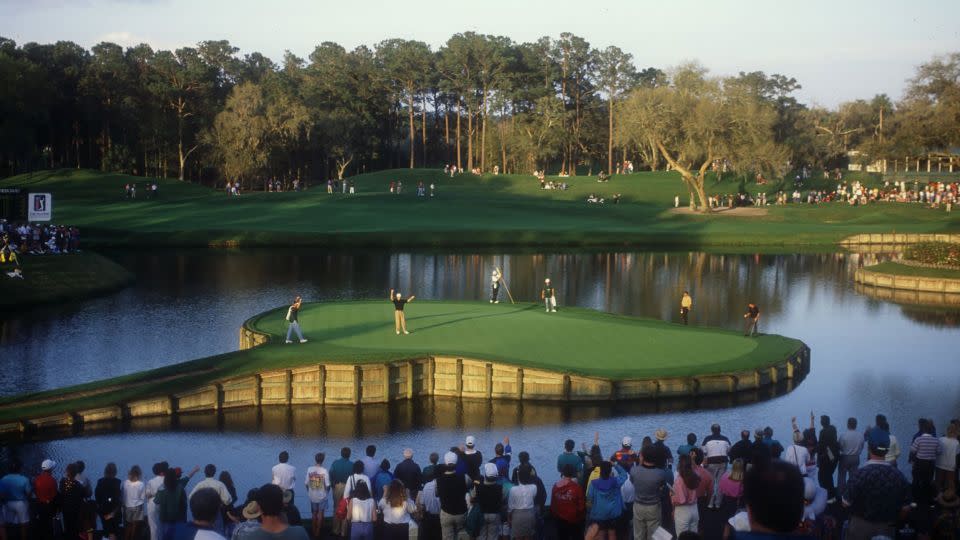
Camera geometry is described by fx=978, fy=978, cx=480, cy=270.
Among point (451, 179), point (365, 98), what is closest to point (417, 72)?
point (365, 98)

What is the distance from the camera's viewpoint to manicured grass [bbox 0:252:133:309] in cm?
5350

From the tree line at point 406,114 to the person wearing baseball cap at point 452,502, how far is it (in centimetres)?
8212

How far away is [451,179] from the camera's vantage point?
121562 millimetres

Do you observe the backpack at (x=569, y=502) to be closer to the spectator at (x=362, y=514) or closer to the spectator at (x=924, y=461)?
the spectator at (x=362, y=514)

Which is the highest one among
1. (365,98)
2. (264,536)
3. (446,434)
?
(365,98)

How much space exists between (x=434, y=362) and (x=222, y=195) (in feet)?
257

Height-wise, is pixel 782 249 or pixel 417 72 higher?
pixel 417 72

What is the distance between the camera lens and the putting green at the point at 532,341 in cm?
3416

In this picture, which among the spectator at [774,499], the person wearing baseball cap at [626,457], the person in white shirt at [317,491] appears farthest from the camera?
the person wearing baseball cap at [626,457]

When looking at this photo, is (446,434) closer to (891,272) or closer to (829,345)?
(829,345)

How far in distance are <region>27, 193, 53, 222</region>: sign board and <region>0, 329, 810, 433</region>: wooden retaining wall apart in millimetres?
32039

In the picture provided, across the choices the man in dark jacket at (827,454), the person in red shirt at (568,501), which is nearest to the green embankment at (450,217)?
the man in dark jacket at (827,454)

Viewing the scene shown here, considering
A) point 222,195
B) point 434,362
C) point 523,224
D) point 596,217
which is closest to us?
point 434,362

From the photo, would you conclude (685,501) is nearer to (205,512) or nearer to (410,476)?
(410,476)
